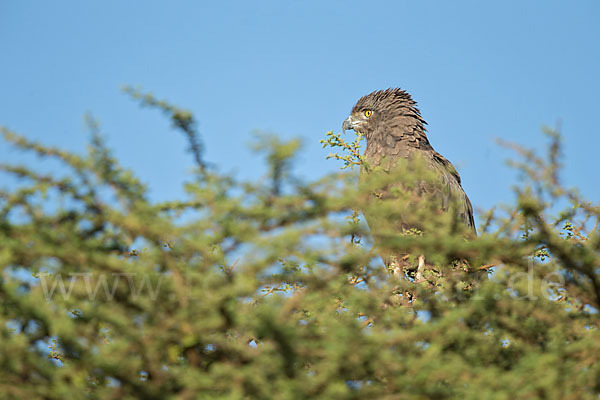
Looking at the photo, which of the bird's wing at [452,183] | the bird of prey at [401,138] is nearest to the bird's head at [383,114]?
the bird of prey at [401,138]

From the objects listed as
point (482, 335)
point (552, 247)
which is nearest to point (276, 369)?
point (482, 335)

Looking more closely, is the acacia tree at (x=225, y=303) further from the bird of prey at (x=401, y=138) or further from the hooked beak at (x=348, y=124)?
the hooked beak at (x=348, y=124)

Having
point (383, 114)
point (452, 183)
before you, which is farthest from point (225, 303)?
point (383, 114)

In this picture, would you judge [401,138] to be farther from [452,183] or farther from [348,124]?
[348,124]

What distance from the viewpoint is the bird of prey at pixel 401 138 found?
848 centimetres

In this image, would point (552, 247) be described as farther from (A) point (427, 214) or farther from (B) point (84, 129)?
(B) point (84, 129)

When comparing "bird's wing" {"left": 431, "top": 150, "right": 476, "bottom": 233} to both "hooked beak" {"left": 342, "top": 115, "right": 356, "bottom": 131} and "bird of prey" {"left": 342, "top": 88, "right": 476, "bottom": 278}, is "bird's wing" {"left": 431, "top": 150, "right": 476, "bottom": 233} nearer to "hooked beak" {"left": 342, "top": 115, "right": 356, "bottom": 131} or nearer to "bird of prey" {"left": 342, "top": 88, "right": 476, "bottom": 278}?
"bird of prey" {"left": 342, "top": 88, "right": 476, "bottom": 278}

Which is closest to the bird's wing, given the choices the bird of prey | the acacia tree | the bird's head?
the bird of prey

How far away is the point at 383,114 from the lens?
33.3 feet

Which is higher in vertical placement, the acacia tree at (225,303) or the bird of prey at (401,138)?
the bird of prey at (401,138)

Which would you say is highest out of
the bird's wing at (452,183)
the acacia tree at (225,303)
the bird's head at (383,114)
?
the bird's head at (383,114)

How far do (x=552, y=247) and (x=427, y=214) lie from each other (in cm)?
63

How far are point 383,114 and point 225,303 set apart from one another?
830cm

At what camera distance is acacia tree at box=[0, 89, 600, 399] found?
7.35ft
